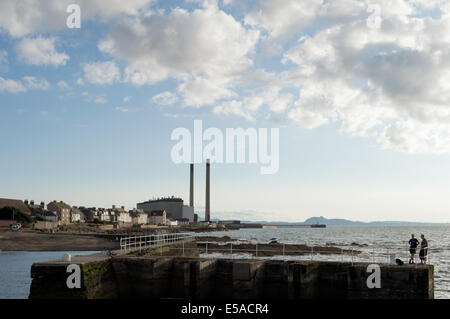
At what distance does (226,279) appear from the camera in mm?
24141

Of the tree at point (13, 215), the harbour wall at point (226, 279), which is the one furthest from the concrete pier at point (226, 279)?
the tree at point (13, 215)

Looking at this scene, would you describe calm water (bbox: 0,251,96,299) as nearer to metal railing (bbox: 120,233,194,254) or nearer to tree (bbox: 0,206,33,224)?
metal railing (bbox: 120,233,194,254)

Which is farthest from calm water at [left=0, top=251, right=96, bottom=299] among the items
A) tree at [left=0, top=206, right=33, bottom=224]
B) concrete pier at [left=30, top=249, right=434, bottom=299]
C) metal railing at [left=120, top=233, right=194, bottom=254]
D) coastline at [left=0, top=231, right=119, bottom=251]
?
tree at [left=0, top=206, right=33, bottom=224]

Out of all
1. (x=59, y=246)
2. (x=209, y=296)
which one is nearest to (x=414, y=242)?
(x=209, y=296)

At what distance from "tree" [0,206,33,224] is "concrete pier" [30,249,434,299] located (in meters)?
97.3

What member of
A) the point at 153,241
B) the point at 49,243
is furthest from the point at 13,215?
the point at 153,241

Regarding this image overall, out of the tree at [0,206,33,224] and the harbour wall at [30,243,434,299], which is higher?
the harbour wall at [30,243,434,299]

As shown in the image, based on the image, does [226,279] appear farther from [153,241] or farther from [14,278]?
[14,278]

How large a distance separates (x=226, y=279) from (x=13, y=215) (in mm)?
100457

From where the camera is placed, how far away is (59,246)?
72.6m

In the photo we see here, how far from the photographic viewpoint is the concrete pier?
21.1 m

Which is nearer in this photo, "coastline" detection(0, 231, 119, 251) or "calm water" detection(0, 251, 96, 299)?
"calm water" detection(0, 251, 96, 299)

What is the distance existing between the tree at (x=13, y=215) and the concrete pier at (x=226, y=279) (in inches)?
3830
